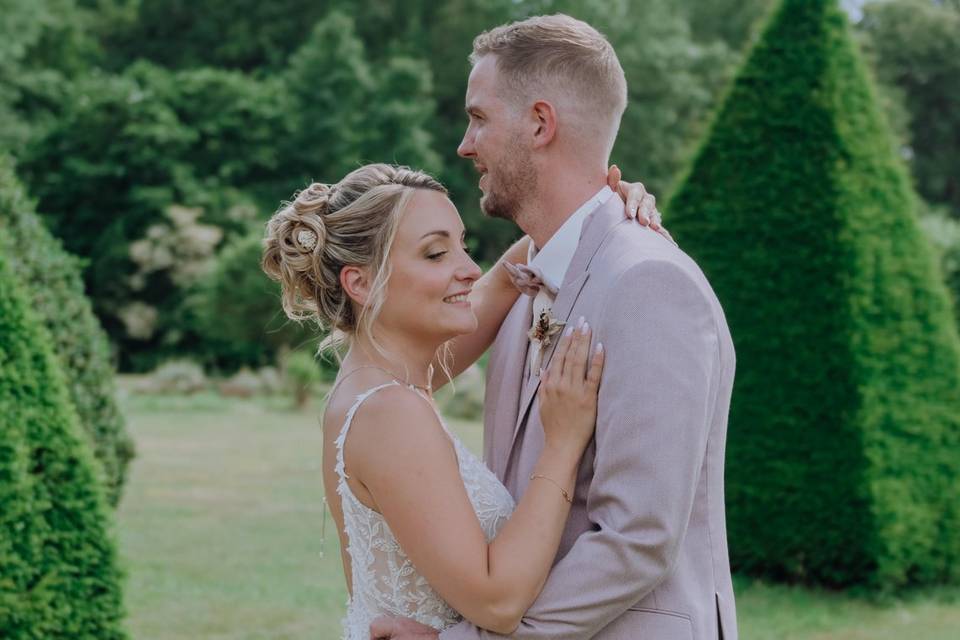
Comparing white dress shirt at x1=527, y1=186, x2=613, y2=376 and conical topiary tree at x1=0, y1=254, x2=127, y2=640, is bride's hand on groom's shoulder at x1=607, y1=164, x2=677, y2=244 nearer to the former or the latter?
white dress shirt at x1=527, y1=186, x2=613, y2=376

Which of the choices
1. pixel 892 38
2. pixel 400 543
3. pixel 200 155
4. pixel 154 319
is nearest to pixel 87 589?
pixel 400 543

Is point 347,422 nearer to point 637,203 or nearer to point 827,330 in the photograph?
point 637,203

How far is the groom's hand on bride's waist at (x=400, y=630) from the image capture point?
2635 mm

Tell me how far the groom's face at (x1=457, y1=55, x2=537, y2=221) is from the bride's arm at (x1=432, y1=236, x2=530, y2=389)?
1.61 ft

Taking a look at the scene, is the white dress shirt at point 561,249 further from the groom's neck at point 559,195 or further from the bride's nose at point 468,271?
the bride's nose at point 468,271

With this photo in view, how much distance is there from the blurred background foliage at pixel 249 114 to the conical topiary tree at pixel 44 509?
68.3 feet

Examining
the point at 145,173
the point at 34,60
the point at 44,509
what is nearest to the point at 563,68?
the point at 44,509

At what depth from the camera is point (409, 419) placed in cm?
259

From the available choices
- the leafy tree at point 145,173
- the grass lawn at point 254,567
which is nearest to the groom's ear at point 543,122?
the grass lawn at point 254,567

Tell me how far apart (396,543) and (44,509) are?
2726 millimetres

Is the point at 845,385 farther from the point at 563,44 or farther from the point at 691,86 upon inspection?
the point at 691,86

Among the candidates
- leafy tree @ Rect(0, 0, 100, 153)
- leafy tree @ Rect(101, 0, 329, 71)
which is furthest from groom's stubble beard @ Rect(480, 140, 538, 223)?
leafy tree @ Rect(101, 0, 329, 71)

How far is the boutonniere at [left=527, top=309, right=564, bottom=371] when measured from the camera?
2619mm

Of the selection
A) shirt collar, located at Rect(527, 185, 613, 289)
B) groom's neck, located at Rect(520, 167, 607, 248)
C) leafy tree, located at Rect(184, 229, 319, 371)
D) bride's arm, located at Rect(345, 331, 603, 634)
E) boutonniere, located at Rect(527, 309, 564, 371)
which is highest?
groom's neck, located at Rect(520, 167, 607, 248)
